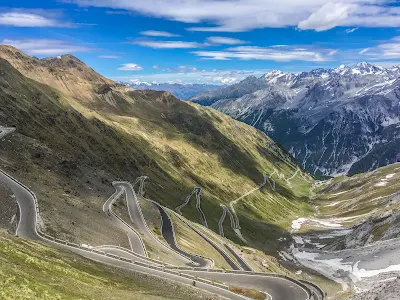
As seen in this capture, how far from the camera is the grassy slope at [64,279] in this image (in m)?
31.9

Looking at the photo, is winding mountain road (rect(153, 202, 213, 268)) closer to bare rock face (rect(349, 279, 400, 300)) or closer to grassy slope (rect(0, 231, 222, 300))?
grassy slope (rect(0, 231, 222, 300))

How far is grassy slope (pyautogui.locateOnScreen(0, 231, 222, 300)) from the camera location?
31.9m

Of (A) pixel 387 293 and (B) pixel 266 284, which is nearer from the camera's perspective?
(A) pixel 387 293

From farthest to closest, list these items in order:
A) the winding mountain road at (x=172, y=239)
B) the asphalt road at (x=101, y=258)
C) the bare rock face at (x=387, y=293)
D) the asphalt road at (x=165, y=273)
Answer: the winding mountain road at (x=172, y=239)
the asphalt road at (x=165, y=273)
the asphalt road at (x=101, y=258)
the bare rock face at (x=387, y=293)

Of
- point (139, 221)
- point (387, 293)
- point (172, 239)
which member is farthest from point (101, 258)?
point (387, 293)

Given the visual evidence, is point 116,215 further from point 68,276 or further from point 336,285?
point 336,285

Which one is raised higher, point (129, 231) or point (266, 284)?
point (129, 231)

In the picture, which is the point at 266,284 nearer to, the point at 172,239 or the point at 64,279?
the point at 172,239

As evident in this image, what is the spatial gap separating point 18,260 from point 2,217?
25.9 m

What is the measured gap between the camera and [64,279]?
38.5 m

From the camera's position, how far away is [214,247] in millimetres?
105812

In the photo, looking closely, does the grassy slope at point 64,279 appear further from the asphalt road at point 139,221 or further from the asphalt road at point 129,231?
the asphalt road at point 139,221

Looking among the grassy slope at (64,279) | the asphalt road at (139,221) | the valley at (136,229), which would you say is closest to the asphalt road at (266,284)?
the valley at (136,229)

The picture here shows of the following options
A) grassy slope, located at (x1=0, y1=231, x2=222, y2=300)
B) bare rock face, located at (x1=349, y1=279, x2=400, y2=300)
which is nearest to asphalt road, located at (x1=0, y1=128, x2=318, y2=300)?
grassy slope, located at (x1=0, y1=231, x2=222, y2=300)
